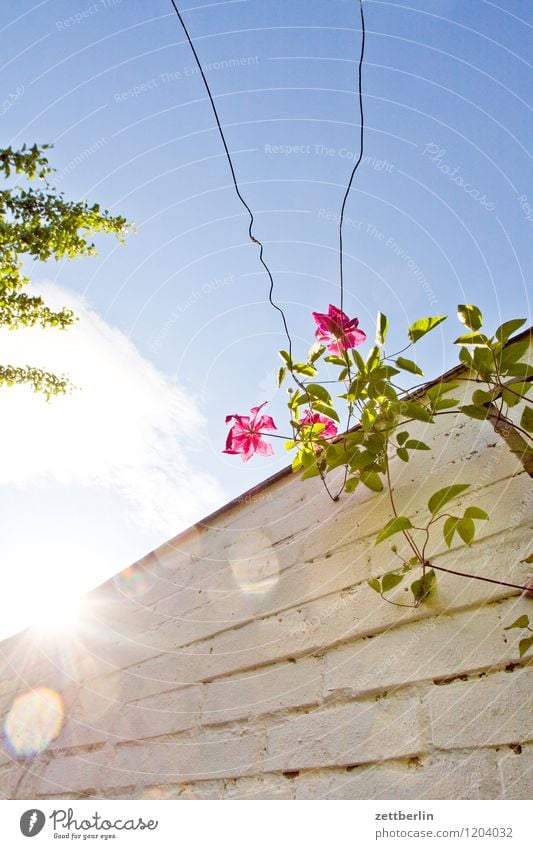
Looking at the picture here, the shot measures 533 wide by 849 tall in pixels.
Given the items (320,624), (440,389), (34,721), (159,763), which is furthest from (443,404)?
(34,721)

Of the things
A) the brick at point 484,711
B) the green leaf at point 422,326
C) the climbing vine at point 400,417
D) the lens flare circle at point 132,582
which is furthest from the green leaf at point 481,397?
the lens flare circle at point 132,582

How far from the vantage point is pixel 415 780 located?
0.64m

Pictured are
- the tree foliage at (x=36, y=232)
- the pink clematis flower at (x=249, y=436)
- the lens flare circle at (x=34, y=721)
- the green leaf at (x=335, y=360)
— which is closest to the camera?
the green leaf at (x=335, y=360)

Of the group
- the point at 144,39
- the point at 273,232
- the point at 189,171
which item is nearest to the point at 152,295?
the point at 189,171

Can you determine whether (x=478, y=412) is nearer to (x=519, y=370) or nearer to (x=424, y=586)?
(x=519, y=370)

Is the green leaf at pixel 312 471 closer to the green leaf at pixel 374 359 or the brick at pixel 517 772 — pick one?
the green leaf at pixel 374 359

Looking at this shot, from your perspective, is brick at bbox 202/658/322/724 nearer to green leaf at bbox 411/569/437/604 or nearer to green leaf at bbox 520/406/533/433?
green leaf at bbox 411/569/437/604

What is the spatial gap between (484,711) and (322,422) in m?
0.60

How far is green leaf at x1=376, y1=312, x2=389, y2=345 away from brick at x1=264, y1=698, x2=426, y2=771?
61 centimetres

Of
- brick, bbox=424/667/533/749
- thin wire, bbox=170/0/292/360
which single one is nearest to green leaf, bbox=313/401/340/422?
thin wire, bbox=170/0/292/360

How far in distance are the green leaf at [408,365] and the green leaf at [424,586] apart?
0.36 m

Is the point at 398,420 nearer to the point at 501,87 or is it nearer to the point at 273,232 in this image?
the point at 273,232

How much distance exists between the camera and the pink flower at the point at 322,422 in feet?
3.49

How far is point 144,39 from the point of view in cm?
162
